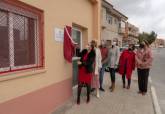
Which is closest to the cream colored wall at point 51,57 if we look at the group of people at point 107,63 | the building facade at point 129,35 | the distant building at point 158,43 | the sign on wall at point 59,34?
the sign on wall at point 59,34

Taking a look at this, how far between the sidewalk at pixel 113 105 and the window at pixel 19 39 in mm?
1800

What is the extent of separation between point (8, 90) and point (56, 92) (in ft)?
7.99

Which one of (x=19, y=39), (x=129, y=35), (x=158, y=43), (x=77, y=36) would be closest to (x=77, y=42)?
(x=77, y=36)

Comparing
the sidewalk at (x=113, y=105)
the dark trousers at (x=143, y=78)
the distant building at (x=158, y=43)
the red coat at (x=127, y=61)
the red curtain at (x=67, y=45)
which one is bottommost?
the sidewalk at (x=113, y=105)

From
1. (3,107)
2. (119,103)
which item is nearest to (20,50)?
(3,107)

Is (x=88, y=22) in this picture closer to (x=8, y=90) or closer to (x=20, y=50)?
(x=20, y=50)

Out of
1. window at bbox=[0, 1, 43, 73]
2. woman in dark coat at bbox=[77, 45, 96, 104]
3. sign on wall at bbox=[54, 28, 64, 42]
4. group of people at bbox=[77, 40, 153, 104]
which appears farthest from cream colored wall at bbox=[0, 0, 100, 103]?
group of people at bbox=[77, 40, 153, 104]

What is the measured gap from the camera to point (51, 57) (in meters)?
6.81

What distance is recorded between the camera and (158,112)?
7.43 meters

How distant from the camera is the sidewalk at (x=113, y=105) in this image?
7.32 m

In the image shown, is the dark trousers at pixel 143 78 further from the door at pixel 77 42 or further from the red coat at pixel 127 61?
the door at pixel 77 42

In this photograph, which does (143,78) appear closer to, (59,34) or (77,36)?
(77,36)

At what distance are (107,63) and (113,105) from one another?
8.43 feet

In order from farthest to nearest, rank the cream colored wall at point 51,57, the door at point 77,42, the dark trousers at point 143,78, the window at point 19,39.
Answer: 1. the dark trousers at point 143,78
2. the door at point 77,42
3. the cream colored wall at point 51,57
4. the window at point 19,39
